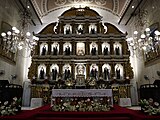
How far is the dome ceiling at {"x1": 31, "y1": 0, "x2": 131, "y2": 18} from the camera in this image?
1165cm

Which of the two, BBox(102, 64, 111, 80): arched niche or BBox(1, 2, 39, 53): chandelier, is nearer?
BBox(1, 2, 39, 53): chandelier

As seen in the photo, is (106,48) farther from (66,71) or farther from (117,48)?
(66,71)

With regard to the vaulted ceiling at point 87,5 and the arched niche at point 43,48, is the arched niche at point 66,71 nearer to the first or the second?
the arched niche at point 43,48

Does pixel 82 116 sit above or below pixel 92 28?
below

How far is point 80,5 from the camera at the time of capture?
41.3ft

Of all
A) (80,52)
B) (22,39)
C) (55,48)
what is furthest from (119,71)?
(22,39)

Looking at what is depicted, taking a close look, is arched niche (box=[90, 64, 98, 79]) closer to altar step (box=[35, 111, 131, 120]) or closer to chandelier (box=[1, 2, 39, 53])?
chandelier (box=[1, 2, 39, 53])

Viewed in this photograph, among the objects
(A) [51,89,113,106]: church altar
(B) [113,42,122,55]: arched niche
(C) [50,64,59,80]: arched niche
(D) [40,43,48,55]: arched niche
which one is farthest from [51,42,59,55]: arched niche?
(A) [51,89,113,106]: church altar

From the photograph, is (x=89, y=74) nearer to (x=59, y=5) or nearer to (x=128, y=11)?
(x=128, y=11)

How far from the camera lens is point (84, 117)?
4.61 metres

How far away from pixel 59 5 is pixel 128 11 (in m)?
5.53

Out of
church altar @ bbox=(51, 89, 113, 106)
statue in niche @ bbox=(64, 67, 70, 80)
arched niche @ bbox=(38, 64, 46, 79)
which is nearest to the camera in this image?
church altar @ bbox=(51, 89, 113, 106)

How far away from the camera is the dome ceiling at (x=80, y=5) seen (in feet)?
38.2

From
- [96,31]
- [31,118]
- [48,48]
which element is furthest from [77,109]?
[96,31]
